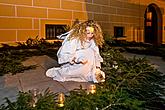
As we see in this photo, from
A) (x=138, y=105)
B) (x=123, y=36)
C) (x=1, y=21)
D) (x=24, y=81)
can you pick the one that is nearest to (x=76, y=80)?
(x=24, y=81)

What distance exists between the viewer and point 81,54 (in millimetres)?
3375

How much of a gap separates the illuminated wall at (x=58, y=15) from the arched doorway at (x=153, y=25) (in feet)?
3.98

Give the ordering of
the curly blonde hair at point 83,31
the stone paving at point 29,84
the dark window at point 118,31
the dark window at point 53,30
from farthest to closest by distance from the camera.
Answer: the dark window at point 118,31
the dark window at point 53,30
the curly blonde hair at point 83,31
the stone paving at point 29,84

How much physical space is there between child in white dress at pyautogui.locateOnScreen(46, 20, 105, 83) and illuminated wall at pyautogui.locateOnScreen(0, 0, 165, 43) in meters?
2.58

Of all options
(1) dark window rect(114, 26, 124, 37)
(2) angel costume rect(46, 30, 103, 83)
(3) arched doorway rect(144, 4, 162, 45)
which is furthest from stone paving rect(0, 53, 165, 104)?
(3) arched doorway rect(144, 4, 162, 45)

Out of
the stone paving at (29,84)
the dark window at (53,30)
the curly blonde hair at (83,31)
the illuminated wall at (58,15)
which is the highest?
the illuminated wall at (58,15)

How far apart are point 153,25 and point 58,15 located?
17.5 ft

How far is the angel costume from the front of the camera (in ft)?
11.0

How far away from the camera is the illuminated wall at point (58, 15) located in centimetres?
559

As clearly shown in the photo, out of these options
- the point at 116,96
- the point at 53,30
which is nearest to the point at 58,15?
the point at 53,30

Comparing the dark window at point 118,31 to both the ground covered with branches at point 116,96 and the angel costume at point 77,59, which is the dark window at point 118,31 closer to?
the ground covered with branches at point 116,96

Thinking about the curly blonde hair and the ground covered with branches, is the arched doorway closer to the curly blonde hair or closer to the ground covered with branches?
the ground covered with branches

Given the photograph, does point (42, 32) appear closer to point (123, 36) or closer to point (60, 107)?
point (123, 36)

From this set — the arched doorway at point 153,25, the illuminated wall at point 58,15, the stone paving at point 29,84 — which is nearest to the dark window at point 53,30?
the illuminated wall at point 58,15
